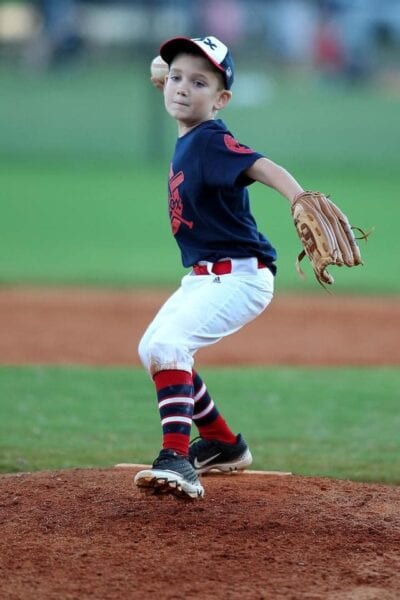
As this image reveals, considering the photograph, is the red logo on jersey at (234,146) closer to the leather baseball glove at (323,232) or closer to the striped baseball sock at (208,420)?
the leather baseball glove at (323,232)

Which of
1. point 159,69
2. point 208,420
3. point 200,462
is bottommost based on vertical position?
point 200,462

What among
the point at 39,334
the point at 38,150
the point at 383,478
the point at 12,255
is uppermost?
the point at 38,150

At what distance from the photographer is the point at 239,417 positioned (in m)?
6.77

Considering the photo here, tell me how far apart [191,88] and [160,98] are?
24.4 meters

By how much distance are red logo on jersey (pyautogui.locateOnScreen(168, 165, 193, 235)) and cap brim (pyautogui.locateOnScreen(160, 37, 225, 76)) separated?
45 cm

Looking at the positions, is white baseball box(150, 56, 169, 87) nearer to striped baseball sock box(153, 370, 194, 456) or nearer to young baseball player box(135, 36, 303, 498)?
young baseball player box(135, 36, 303, 498)

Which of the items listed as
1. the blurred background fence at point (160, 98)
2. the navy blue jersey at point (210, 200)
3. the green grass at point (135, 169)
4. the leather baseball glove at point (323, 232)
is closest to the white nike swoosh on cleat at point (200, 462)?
the navy blue jersey at point (210, 200)

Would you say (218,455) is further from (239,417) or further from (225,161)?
(239,417)

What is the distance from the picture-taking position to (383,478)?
543 cm

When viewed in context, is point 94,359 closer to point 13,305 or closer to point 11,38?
point 13,305

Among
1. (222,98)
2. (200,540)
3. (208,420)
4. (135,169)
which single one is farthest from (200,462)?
(135,169)

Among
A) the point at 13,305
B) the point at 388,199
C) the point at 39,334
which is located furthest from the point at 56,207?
the point at 39,334

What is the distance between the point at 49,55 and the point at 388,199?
1369 centimetres

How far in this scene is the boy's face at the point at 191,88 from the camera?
448cm
